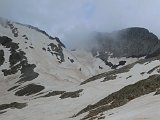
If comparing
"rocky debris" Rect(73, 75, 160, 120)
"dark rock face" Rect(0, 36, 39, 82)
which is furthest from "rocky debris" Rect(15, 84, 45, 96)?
"rocky debris" Rect(73, 75, 160, 120)

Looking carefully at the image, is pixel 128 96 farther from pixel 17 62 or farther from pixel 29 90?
pixel 17 62

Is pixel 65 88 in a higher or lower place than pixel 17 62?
lower

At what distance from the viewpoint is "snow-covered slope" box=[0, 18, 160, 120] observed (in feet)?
122

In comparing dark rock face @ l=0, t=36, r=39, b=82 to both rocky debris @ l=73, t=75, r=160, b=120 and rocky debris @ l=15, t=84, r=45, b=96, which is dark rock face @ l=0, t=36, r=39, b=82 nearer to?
rocky debris @ l=15, t=84, r=45, b=96

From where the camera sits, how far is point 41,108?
68938 mm

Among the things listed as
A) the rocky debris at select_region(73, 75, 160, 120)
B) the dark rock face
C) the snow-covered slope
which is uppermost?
the dark rock face

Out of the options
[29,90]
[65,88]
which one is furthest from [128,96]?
[29,90]

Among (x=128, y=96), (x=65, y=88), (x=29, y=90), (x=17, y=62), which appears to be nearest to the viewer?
(x=128, y=96)

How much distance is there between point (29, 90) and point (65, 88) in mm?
20245

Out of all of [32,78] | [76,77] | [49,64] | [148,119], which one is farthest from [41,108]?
[49,64]

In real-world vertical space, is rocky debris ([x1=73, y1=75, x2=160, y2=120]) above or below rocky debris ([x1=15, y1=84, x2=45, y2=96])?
below

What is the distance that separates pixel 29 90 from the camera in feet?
381

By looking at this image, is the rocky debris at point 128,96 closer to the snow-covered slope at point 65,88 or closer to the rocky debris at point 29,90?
the snow-covered slope at point 65,88

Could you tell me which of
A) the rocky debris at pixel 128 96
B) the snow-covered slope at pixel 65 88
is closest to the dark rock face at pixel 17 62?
the snow-covered slope at pixel 65 88
